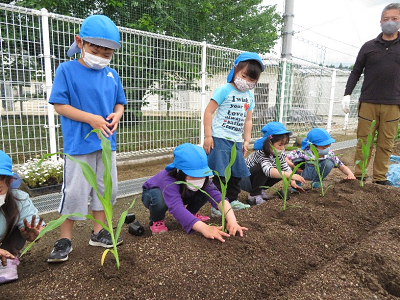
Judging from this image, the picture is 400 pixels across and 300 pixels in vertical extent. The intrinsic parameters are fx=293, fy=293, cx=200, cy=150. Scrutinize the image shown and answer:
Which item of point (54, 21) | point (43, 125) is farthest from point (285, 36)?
point (43, 125)

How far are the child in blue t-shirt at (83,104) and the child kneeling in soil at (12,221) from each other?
0.18 metres

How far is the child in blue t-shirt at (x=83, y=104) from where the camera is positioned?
5.42ft

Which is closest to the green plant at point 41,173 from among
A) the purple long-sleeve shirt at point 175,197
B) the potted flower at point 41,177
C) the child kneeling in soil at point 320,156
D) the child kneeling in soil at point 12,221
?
the potted flower at point 41,177

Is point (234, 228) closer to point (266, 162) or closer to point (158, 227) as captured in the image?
point (158, 227)

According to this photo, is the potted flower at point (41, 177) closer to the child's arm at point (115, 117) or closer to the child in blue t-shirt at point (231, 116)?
the child's arm at point (115, 117)

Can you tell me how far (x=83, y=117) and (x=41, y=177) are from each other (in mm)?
1762

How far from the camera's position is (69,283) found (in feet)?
3.95

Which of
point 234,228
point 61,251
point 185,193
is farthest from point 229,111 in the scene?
point 61,251

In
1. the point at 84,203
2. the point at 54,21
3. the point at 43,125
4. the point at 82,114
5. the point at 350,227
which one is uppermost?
the point at 54,21

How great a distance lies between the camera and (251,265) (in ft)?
4.52

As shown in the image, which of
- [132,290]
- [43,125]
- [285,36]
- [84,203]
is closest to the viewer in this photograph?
[132,290]

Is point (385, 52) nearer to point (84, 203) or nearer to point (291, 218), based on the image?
point (291, 218)

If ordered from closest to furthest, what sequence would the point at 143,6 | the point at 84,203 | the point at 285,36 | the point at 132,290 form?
the point at 132,290 < the point at 84,203 < the point at 285,36 < the point at 143,6

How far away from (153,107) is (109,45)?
2.50m
